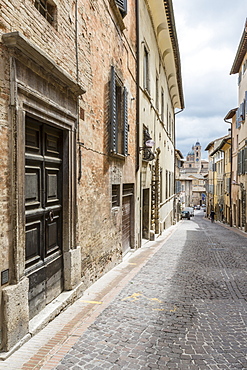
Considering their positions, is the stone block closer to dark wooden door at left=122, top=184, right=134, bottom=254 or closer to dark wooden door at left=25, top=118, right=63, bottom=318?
dark wooden door at left=25, top=118, right=63, bottom=318

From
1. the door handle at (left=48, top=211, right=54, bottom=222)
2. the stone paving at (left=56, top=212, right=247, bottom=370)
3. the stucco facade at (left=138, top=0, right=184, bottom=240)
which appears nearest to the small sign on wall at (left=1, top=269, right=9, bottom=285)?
the stone paving at (left=56, top=212, right=247, bottom=370)

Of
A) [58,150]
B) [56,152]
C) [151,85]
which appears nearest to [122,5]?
[58,150]

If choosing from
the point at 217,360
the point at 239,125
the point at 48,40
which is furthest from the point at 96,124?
the point at 239,125

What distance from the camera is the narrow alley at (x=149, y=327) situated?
12.2ft

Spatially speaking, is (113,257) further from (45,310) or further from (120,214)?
(45,310)

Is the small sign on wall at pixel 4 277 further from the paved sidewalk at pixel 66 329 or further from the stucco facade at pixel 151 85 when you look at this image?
the stucco facade at pixel 151 85

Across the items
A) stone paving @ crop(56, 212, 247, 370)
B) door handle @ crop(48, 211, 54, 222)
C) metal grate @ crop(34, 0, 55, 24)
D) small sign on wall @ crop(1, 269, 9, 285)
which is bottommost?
stone paving @ crop(56, 212, 247, 370)

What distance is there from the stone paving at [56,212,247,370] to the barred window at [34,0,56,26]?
453 cm

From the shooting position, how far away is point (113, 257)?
842 centimetres

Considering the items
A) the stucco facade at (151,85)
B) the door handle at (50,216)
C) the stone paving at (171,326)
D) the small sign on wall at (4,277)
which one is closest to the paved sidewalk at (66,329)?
the stone paving at (171,326)

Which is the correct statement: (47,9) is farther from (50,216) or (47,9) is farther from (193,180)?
(193,180)

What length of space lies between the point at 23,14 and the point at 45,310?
13.0 ft

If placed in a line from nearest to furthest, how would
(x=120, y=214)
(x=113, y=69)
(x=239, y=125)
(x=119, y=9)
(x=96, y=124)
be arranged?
(x=96, y=124), (x=113, y=69), (x=119, y=9), (x=120, y=214), (x=239, y=125)

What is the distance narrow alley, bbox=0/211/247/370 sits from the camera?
12.2 ft
